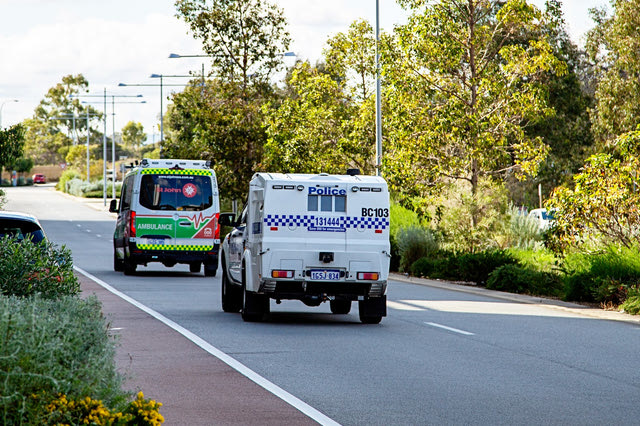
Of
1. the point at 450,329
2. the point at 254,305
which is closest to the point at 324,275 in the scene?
the point at 254,305

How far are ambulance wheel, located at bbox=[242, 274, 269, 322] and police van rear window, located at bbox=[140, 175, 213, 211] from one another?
10668 mm

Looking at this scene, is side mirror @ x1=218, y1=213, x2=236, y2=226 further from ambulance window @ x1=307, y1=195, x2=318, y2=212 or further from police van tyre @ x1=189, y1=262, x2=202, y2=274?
police van tyre @ x1=189, y1=262, x2=202, y2=274

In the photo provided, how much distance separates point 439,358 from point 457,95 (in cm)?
1718

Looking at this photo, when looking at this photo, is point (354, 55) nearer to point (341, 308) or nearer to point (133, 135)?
point (341, 308)

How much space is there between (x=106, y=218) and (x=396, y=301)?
171ft

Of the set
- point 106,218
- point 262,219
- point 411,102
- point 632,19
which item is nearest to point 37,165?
point 106,218

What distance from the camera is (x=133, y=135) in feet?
618

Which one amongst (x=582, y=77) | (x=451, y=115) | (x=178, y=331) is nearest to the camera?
(x=178, y=331)

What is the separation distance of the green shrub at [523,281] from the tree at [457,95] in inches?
215

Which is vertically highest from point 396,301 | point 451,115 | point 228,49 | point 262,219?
point 228,49

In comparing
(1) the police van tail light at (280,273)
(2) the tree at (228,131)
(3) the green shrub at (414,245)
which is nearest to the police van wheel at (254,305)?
(1) the police van tail light at (280,273)

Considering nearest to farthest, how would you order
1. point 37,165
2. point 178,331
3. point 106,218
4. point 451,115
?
point 178,331 < point 451,115 < point 106,218 < point 37,165

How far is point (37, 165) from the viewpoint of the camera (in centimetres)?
18200

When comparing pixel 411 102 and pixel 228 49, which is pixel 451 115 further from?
pixel 228 49
